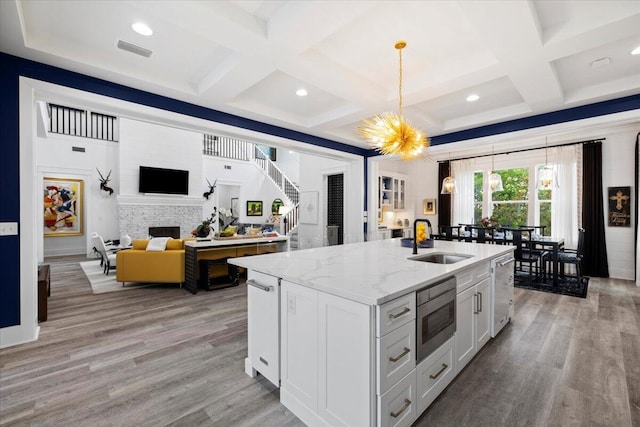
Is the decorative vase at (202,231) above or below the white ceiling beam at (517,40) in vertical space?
below

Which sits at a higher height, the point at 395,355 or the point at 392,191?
the point at 392,191

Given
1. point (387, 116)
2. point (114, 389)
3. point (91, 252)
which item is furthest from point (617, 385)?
point (91, 252)

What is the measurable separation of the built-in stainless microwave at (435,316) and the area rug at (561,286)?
13.0 feet

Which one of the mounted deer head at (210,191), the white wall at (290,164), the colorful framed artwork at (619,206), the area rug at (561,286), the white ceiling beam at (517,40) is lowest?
the area rug at (561,286)

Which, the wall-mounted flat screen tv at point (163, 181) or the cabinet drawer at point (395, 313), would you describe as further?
the wall-mounted flat screen tv at point (163, 181)

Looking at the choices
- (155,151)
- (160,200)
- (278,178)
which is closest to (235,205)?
(278,178)

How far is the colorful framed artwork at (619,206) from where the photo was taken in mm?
5746

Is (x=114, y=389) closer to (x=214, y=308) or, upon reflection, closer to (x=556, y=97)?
(x=214, y=308)

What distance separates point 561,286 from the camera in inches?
201

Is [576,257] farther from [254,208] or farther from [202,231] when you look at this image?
[254,208]

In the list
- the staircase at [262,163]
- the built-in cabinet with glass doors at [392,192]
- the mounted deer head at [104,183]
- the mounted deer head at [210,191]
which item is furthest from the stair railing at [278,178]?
the mounted deer head at [104,183]

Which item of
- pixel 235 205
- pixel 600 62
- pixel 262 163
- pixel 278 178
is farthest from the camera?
pixel 235 205

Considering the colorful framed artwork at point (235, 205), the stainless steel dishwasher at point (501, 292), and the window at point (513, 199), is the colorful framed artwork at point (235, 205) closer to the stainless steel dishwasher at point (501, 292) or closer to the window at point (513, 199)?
the window at point (513, 199)

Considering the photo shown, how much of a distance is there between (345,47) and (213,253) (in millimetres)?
3896
